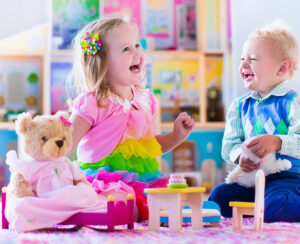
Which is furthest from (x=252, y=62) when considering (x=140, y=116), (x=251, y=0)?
(x=251, y=0)

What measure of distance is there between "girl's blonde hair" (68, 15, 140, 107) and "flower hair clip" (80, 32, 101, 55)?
25 millimetres

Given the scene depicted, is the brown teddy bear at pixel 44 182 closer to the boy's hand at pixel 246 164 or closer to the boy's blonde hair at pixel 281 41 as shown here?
the boy's hand at pixel 246 164

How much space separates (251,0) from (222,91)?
0.55 meters

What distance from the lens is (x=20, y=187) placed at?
44.6 inches

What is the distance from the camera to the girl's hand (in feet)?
4.93

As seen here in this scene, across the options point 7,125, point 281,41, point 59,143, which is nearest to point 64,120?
point 59,143

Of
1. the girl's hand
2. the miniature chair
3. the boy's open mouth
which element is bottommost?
the miniature chair

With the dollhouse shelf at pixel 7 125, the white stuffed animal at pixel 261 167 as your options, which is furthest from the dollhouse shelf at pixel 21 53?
the white stuffed animal at pixel 261 167

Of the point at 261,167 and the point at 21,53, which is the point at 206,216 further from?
the point at 21,53

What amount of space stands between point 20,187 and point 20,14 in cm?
220

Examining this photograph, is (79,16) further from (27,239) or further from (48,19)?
(27,239)

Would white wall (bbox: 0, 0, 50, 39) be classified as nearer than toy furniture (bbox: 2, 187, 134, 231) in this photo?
No

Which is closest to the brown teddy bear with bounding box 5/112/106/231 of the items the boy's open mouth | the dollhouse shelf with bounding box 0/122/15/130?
the boy's open mouth

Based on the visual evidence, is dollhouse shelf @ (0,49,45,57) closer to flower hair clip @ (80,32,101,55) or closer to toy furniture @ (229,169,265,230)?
flower hair clip @ (80,32,101,55)
